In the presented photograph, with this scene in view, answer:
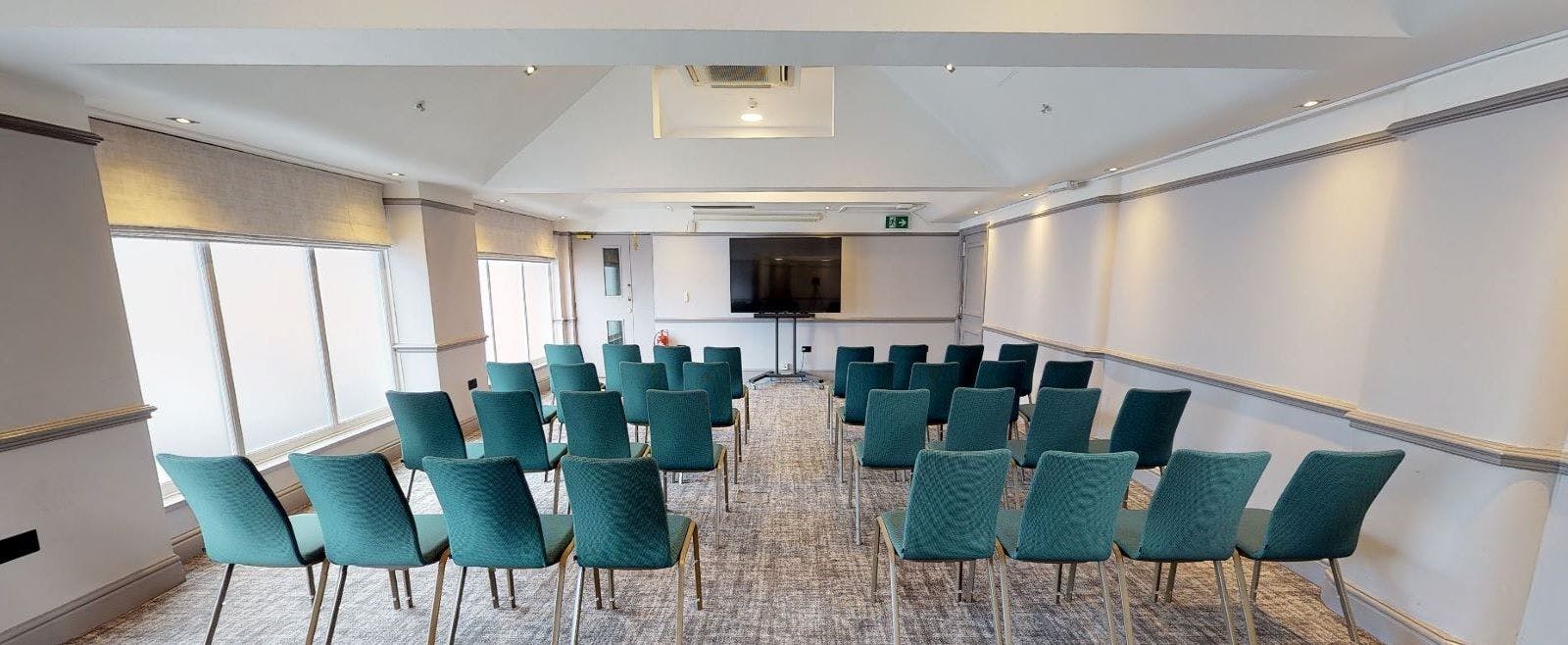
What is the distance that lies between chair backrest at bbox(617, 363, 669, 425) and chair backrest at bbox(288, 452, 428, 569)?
193 centimetres

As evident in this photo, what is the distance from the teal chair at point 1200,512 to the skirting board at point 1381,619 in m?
0.81

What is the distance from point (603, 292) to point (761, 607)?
268 inches

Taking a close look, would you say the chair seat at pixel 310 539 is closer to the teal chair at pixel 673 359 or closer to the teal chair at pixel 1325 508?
the teal chair at pixel 673 359

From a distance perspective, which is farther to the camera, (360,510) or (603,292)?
(603,292)

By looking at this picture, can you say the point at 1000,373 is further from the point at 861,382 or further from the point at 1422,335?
the point at 1422,335

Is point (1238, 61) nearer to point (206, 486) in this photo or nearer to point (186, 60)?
point (186, 60)

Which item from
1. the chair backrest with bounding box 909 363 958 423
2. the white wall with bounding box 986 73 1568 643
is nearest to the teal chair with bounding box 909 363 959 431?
the chair backrest with bounding box 909 363 958 423

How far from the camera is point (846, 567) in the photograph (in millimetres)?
2891

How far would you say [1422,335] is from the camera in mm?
2148

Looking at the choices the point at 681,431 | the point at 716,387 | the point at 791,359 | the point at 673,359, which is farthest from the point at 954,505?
the point at 791,359

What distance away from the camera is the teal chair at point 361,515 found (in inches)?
76.6

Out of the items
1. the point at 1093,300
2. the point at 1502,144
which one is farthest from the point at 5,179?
the point at 1093,300

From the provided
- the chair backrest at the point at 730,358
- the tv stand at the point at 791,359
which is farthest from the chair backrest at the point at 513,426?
the tv stand at the point at 791,359

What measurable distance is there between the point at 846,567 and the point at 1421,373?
2.76 metres
